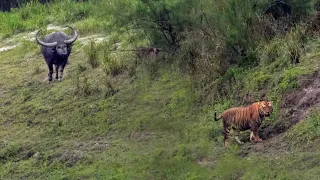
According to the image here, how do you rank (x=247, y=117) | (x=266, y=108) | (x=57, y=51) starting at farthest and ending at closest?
(x=57, y=51) → (x=247, y=117) → (x=266, y=108)

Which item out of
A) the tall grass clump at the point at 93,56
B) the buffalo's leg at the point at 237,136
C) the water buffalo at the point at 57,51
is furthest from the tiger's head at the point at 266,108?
the water buffalo at the point at 57,51

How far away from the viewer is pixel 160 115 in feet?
36.8

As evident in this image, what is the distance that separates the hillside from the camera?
9.21 meters

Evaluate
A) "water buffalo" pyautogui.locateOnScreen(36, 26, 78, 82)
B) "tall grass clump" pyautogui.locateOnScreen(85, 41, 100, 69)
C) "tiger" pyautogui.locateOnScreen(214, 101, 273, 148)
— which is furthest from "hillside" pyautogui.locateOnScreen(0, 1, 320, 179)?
"water buffalo" pyautogui.locateOnScreen(36, 26, 78, 82)

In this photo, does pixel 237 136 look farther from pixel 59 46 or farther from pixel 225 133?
pixel 59 46

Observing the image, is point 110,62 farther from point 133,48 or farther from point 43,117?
point 43,117

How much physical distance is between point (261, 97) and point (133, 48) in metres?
4.26

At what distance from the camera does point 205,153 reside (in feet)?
31.7

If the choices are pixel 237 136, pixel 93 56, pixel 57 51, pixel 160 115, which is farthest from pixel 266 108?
pixel 57 51

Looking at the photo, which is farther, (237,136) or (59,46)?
(59,46)

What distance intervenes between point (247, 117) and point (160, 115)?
2.02 m

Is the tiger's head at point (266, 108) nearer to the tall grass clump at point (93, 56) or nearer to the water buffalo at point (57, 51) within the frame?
the tall grass clump at point (93, 56)

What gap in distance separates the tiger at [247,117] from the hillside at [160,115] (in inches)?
5.5

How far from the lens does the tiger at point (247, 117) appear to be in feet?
30.9
